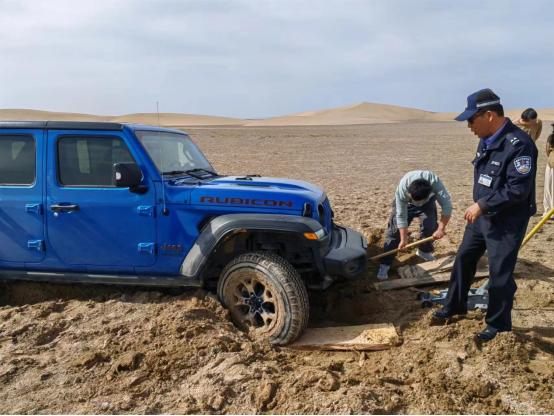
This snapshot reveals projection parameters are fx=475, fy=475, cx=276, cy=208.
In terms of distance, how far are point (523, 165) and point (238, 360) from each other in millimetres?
2645

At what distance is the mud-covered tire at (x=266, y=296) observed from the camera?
4.01m

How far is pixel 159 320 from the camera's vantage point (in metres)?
4.21

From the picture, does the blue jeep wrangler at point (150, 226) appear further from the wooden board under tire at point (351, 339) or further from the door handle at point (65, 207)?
the wooden board under tire at point (351, 339)

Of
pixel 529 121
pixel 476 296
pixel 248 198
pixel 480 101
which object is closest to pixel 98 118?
pixel 529 121

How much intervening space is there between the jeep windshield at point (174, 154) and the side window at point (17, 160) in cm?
104

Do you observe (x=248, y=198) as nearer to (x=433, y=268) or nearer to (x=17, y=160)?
(x=17, y=160)

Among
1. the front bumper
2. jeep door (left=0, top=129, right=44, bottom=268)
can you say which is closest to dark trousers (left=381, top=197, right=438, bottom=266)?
the front bumper

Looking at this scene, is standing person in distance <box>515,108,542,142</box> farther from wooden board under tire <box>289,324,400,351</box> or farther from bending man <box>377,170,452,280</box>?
wooden board under tire <box>289,324,400,351</box>

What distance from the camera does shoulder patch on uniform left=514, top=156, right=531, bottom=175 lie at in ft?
11.9

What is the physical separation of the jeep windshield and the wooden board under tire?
6.39ft

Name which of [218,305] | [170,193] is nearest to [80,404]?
[218,305]

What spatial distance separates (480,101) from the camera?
3.81 meters

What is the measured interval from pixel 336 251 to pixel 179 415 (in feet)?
6.45

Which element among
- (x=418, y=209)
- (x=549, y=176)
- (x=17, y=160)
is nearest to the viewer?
(x=17, y=160)
